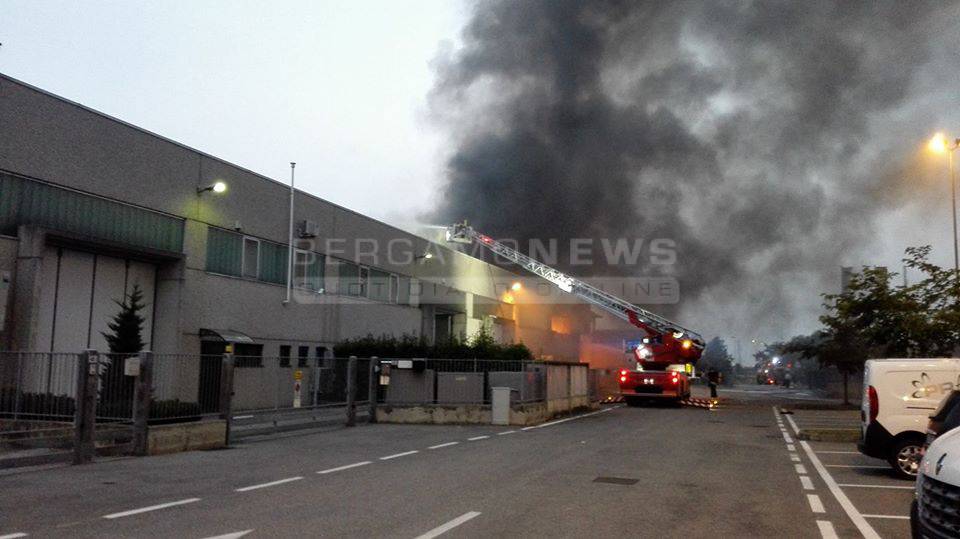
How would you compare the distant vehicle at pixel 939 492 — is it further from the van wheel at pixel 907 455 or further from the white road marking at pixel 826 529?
the van wheel at pixel 907 455

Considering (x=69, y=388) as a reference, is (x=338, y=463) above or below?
below

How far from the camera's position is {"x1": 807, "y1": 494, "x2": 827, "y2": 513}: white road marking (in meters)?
9.02

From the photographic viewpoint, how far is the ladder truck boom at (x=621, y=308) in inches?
1287

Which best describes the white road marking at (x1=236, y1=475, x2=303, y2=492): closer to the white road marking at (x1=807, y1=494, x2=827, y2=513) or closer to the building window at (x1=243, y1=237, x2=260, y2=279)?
the white road marking at (x1=807, y1=494, x2=827, y2=513)

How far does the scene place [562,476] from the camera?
36.8 ft

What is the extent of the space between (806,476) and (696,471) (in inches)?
65.8

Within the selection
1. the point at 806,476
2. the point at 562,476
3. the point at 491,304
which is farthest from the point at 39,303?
the point at 491,304

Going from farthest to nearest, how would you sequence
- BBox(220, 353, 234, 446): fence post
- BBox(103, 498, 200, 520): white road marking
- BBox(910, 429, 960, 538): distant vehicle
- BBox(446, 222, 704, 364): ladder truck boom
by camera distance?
BBox(446, 222, 704, 364): ladder truck boom
BBox(220, 353, 234, 446): fence post
BBox(103, 498, 200, 520): white road marking
BBox(910, 429, 960, 538): distant vehicle

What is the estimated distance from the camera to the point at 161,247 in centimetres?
2125

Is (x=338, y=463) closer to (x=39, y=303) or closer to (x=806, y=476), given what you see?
(x=806, y=476)

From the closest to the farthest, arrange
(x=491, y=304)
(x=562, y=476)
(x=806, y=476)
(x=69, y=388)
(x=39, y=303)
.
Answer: (x=562, y=476) → (x=806, y=476) → (x=69, y=388) → (x=39, y=303) → (x=491, y=304)

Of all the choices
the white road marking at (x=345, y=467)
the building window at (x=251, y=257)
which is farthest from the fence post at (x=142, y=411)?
the building window at (x=251, y=257)

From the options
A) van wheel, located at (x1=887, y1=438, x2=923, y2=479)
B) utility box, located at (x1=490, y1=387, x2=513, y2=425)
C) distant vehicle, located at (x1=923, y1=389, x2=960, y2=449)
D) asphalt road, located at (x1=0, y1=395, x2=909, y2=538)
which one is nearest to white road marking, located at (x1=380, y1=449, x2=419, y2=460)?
asphalt road, located at (x1=0, y1=395, x2=909, y2=538)

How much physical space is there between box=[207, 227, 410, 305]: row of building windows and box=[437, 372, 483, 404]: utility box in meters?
7.36
